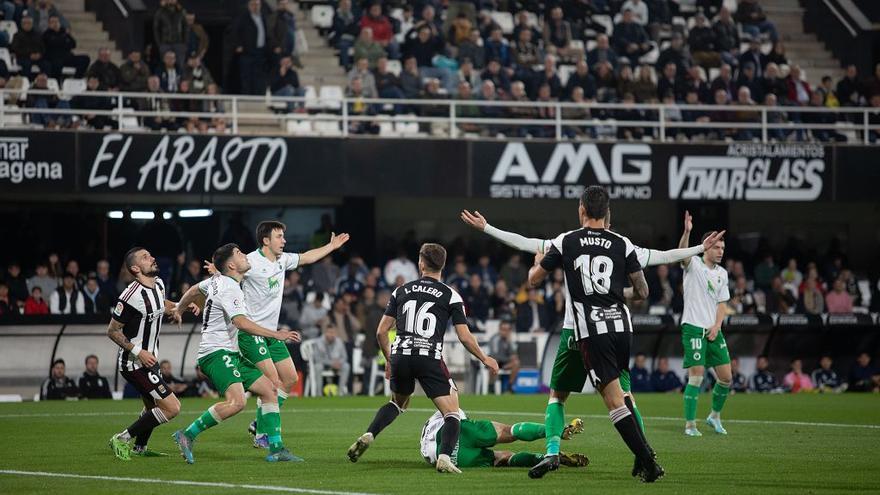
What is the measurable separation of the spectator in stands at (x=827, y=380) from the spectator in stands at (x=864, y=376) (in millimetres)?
234

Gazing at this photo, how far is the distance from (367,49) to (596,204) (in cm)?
1943

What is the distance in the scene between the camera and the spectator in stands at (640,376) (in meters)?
27.1

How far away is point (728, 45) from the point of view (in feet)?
110

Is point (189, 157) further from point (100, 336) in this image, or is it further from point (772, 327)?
point (772, 327)

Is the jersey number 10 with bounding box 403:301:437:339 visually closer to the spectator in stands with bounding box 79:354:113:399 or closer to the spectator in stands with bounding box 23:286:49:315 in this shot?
the spectator in stands with bounding box 79:354:113:399

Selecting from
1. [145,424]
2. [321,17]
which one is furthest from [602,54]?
[145,424]

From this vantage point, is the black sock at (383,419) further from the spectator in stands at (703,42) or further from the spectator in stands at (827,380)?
the spectator in stands at (703,42)

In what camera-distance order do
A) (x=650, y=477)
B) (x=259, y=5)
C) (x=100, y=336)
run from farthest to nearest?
(x=259, y=5) < (x=100, y=336) < (x=650, y=477)

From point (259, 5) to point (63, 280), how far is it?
7.31 m

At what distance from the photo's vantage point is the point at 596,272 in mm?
11055

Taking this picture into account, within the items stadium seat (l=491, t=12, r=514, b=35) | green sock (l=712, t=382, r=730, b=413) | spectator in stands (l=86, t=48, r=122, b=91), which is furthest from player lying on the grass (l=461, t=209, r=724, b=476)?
stadium seat (l=491, t=12, r=514, b=35)

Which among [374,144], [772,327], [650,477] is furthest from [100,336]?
[650,477]

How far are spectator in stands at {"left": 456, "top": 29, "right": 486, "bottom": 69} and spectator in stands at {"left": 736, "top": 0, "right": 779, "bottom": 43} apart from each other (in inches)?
323

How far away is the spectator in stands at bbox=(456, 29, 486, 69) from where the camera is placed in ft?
101
